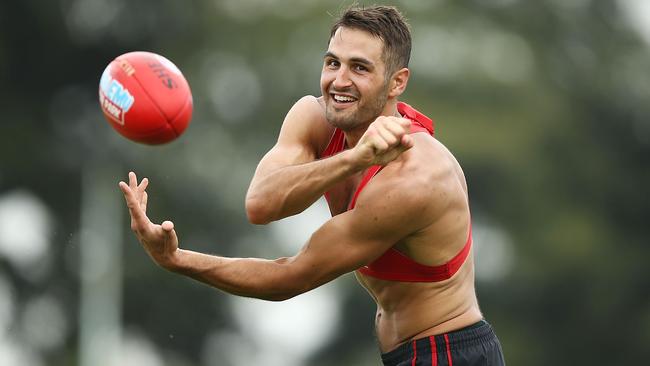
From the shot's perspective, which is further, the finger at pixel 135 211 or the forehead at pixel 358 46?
the forehead at pixel 358 46

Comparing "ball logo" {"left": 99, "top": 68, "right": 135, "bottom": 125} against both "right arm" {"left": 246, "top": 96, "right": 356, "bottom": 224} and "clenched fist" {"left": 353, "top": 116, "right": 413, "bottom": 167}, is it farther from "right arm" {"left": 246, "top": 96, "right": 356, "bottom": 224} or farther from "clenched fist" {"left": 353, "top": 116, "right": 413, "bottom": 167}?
"clenched fist" {"left": 353, "top": 116, "right": 413, "bottom": 167}

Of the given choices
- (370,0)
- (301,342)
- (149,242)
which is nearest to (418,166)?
(149,242)

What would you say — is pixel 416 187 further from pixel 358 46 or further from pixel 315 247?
pixel 358 46

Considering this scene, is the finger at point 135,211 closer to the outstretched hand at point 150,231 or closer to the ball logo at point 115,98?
the outstretched hand at point 150,231

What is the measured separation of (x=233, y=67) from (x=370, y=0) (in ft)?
25.3

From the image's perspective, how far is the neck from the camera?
30.8 ft

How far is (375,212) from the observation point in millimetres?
8750

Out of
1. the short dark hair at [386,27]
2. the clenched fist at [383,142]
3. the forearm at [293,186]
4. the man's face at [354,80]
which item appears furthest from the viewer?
the short dark hair at [386,27]

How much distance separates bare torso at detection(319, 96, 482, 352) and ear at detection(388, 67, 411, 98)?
0.45 metres

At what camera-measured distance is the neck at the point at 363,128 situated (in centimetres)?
939

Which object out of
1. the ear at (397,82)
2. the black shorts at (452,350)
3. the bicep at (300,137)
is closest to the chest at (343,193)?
the bicep at (300,137)

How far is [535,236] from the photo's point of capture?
2769cm

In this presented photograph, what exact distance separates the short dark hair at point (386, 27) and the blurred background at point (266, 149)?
15.2 metres

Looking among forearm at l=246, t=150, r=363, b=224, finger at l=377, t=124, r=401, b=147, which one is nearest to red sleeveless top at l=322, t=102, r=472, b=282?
forearm at l=246, t=150, r=363, b=224
